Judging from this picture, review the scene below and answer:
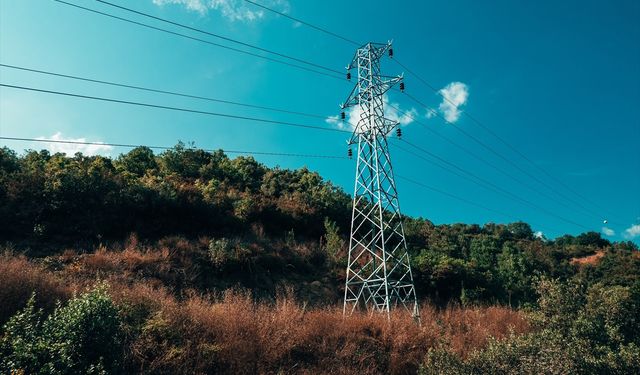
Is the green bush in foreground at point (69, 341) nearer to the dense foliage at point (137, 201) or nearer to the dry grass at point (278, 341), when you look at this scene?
the dry grass at point (278, 341)

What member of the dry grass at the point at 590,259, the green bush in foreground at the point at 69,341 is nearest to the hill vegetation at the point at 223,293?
the green bush in foreground at the point at 69,341

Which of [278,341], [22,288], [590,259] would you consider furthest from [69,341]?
[590,259]

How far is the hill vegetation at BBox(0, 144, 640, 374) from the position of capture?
7.98m

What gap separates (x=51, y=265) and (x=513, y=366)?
51.2 feet

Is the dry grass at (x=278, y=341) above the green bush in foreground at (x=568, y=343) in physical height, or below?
below

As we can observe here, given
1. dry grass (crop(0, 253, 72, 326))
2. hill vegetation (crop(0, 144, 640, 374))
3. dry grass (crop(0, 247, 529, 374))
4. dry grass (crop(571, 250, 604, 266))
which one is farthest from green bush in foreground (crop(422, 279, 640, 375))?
dry grass (crop(571, 250, 604, 266))

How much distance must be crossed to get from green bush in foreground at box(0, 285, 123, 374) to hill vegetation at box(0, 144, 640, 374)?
3cm

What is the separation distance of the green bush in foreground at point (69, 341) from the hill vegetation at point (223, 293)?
0.03 metres

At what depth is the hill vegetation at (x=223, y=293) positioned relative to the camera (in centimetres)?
798

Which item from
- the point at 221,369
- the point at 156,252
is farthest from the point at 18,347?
the point at 156,252

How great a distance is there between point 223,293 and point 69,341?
9.03 meters

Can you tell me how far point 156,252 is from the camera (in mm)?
17188

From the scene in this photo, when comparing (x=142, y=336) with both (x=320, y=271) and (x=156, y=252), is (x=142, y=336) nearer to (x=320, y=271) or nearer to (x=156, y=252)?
(x=156, y=252)

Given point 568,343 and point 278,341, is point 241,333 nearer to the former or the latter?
point 278,341
